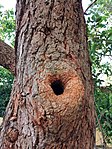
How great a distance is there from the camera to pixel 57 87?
0.93 m

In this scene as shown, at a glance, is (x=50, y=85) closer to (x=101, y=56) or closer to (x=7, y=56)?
(x=7, y=56)

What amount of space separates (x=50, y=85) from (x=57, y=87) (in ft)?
0.13

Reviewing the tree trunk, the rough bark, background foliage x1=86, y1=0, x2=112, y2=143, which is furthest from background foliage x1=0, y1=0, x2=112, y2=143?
the tree trunk

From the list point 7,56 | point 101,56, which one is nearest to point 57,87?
point 7,56

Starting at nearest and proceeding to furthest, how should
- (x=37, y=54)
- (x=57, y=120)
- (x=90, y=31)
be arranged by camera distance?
(x=57, y=120), (x=37, y=54), (x=90, y=31)

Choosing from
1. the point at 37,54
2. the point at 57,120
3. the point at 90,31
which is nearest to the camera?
the point at 57,120

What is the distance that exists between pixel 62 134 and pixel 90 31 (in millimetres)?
1494

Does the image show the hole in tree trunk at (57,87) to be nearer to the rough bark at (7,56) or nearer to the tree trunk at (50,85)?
the tree trunk at (50,85)

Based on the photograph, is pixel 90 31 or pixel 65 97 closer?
pixel 65 97

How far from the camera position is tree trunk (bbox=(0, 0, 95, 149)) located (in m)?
0.86

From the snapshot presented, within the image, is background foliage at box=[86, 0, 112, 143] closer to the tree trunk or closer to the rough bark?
the rough bark

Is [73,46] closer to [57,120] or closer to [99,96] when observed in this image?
[57,120]

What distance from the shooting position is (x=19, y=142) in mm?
918

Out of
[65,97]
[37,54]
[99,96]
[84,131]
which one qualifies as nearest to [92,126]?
[84,131]
